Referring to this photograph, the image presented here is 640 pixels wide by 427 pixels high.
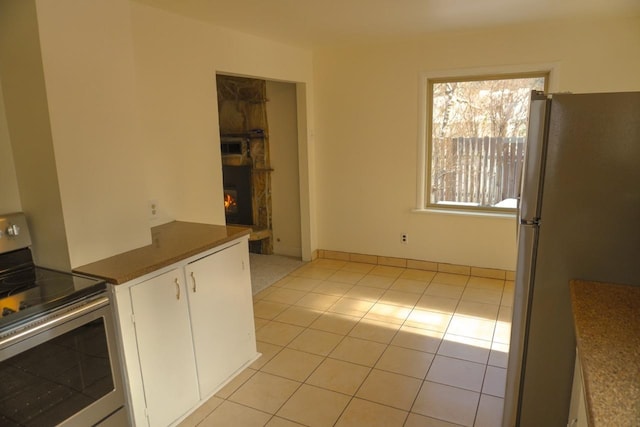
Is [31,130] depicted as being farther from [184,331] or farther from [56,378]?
[184,331]

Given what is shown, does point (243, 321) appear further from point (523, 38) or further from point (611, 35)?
point (611, 35)

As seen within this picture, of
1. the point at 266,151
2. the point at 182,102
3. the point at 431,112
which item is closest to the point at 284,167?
the point at 266,151

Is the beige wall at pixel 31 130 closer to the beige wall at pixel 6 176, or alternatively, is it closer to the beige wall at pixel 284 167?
the beige wall at pixel 6 176

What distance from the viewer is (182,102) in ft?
9.99

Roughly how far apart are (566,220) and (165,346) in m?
1.94

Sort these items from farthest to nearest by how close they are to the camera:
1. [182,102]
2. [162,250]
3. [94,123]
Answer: [182,102] < [162,250] < [94,123]

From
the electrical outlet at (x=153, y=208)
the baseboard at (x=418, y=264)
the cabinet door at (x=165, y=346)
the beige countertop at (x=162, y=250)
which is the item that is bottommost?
the baseboard at (x=418, y=264)

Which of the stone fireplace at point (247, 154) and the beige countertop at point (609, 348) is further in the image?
the stone fireplace at point (247, 154)

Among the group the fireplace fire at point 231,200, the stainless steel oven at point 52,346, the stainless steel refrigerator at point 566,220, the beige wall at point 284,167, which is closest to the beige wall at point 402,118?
the beige wall at point 284,167

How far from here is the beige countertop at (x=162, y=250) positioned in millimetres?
1955

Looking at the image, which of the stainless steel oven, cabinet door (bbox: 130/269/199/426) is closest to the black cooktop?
the stainless steel oven

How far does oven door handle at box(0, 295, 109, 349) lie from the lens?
58.6 inches

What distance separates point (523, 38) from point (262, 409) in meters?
3.60

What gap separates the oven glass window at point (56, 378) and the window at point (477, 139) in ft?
11.2
